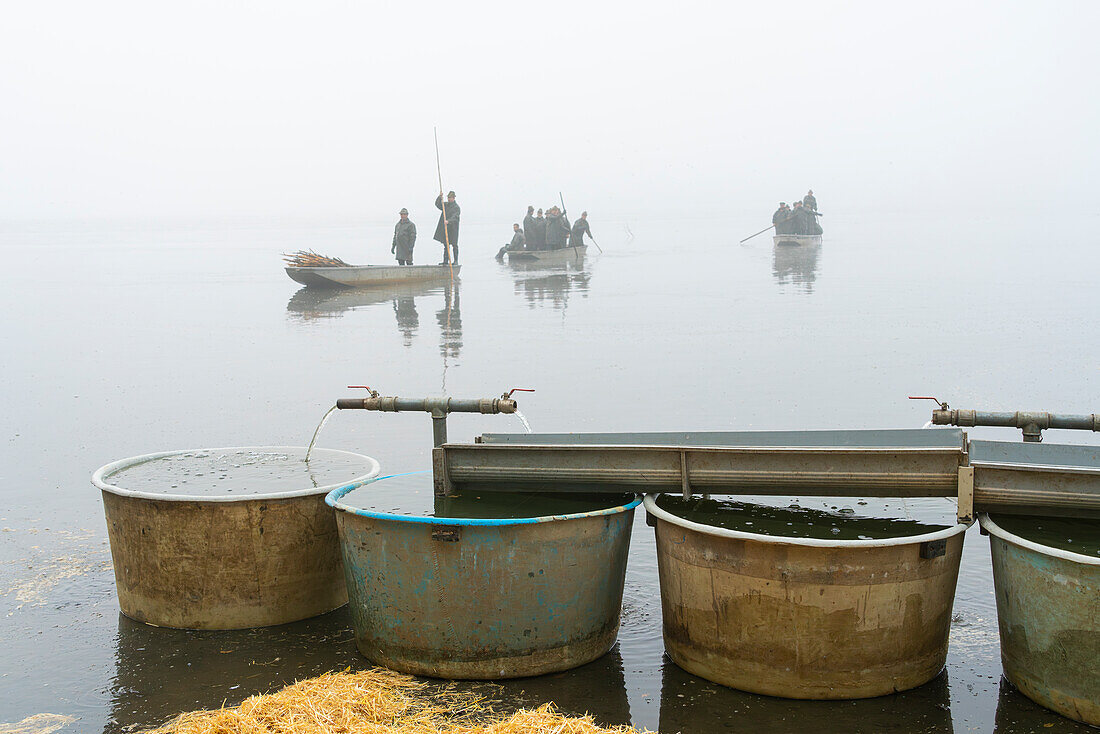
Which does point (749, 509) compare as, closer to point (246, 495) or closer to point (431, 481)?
point (431, 481)

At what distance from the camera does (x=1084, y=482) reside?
4164 millimetres

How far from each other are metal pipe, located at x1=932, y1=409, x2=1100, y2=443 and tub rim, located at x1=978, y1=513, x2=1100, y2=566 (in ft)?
1.63

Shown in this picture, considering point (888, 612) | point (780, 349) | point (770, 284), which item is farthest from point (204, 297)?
point (888, 612)

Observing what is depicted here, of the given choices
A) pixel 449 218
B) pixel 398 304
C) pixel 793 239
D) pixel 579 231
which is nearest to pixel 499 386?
pixel 398 304

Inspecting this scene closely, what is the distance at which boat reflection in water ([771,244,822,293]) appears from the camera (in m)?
26.8

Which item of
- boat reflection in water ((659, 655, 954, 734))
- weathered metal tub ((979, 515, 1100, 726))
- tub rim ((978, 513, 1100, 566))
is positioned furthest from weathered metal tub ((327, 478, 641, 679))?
weathered metal tub ((979, 515, 1100, 726))

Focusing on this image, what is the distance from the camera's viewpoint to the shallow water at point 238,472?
17.3 ft

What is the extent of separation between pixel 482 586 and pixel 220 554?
141 centimetres

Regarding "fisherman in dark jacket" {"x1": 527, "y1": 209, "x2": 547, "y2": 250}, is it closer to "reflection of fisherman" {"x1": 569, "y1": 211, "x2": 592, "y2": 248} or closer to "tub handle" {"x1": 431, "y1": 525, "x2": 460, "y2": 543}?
"reflection of fisherman" {"x1": 569, "y1": 211, "x2": 592, "y2": 248}

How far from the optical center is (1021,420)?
4715 mm

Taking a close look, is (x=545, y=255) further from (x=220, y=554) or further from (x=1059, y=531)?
(x=1059, y=531)

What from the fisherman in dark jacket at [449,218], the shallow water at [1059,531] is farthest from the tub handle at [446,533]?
the fisherman in dark jacket at [449,218]

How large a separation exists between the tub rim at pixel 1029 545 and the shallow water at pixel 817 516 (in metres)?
0.22

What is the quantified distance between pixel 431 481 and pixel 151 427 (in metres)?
6.22
